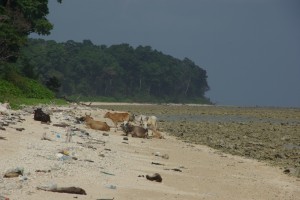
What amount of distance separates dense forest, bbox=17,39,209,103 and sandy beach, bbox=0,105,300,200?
81.7 m

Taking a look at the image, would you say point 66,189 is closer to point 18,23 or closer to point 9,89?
point 9,89

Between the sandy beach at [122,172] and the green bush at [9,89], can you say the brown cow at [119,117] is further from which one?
the green bush at [9,89]

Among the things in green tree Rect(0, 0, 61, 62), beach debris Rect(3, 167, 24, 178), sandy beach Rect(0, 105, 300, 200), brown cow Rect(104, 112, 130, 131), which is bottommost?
sandy beach Rect(0, 105, 300, 200)

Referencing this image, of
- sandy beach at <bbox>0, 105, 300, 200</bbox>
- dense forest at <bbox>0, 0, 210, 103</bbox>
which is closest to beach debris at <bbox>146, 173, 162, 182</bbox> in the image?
sandy beach at <bbox>0, 105, 300, 200</bbox>

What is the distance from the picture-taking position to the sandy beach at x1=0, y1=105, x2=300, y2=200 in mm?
7816

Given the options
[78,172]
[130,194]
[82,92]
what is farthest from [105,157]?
[82,92]

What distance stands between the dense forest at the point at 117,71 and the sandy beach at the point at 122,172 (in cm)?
8167

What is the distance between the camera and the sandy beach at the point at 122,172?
7816 mm

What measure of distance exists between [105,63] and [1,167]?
358ft

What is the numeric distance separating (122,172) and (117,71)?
105 meters

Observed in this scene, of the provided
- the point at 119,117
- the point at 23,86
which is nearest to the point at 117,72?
the point at 23,86

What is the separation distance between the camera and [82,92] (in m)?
104

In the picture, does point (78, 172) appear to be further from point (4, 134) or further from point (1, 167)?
point (4, 134)

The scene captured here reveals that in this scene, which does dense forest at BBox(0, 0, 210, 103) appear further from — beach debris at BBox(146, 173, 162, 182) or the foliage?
beach debris at BBox(146, 173, 162, 182)
